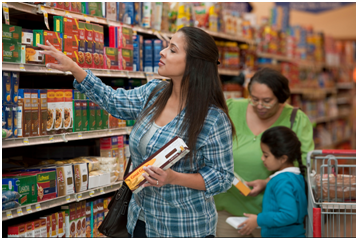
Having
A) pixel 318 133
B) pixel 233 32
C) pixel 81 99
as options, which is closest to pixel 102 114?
pixel 81 99

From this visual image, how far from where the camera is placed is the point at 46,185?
2.45 metres

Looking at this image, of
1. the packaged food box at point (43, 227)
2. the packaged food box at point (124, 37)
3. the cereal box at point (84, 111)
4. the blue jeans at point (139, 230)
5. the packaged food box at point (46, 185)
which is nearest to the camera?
the blue jeans at point (139, 230)

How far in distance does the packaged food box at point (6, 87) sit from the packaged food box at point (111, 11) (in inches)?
41.0

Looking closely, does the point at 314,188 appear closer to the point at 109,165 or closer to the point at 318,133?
the point at 109,165

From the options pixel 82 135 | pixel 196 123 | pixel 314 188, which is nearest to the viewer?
pixel 196 123

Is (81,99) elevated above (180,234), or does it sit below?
above

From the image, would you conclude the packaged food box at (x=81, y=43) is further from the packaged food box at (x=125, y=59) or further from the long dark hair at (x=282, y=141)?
the long dark hair at (x=282, y=141)

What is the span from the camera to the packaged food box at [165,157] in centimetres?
161

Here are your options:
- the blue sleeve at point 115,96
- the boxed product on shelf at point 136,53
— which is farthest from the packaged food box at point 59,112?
the boxed product on shelf at point 136,53

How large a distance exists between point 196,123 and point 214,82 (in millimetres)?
233

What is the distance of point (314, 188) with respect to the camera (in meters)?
2.58

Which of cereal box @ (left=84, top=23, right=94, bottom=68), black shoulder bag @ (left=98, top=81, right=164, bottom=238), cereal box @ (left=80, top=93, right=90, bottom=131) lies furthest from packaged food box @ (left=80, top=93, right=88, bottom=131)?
black shoulder bag @ (left=98, top=81, right=164, bottom=238)

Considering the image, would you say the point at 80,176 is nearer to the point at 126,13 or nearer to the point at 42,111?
the point at 42,111

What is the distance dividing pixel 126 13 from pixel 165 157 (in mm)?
1921
